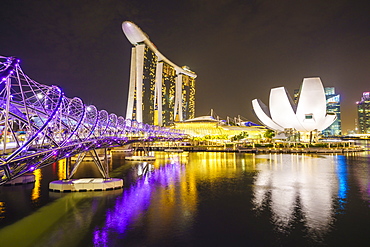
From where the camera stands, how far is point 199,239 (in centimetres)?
931

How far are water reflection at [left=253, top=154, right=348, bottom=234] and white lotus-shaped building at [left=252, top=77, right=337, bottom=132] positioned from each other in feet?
85.4

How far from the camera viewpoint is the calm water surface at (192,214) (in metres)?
9.28

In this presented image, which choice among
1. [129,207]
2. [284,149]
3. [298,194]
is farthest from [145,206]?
[284,149]

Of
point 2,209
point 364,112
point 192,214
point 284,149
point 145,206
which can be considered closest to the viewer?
point 192,214

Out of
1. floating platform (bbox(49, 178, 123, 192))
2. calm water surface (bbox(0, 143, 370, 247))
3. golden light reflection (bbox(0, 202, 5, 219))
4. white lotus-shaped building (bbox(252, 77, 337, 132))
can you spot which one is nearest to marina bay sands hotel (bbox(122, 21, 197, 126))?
white lotus-shaped building (bbox(252, 77, 337, 132))

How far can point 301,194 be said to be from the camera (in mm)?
15602

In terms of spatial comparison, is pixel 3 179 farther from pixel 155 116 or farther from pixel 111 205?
pixel 155 116

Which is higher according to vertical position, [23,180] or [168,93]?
[168,93]

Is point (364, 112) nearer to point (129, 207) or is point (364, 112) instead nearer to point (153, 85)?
point (153, 85)

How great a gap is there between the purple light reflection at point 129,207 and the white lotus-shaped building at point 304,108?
35.1 m

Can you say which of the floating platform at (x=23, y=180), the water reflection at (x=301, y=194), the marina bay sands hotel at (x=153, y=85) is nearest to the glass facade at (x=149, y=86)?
the marina bay sands hotel at (x=153, y=85)

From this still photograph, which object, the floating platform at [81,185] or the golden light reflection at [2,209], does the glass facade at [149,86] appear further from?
the golden light reflection at [2,209]

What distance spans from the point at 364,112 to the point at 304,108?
123521mm

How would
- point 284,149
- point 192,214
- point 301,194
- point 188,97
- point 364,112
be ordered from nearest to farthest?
1. point 192,214
2. point 301,194
3. point 284,149
4. point 188,97
5. point 364,112
